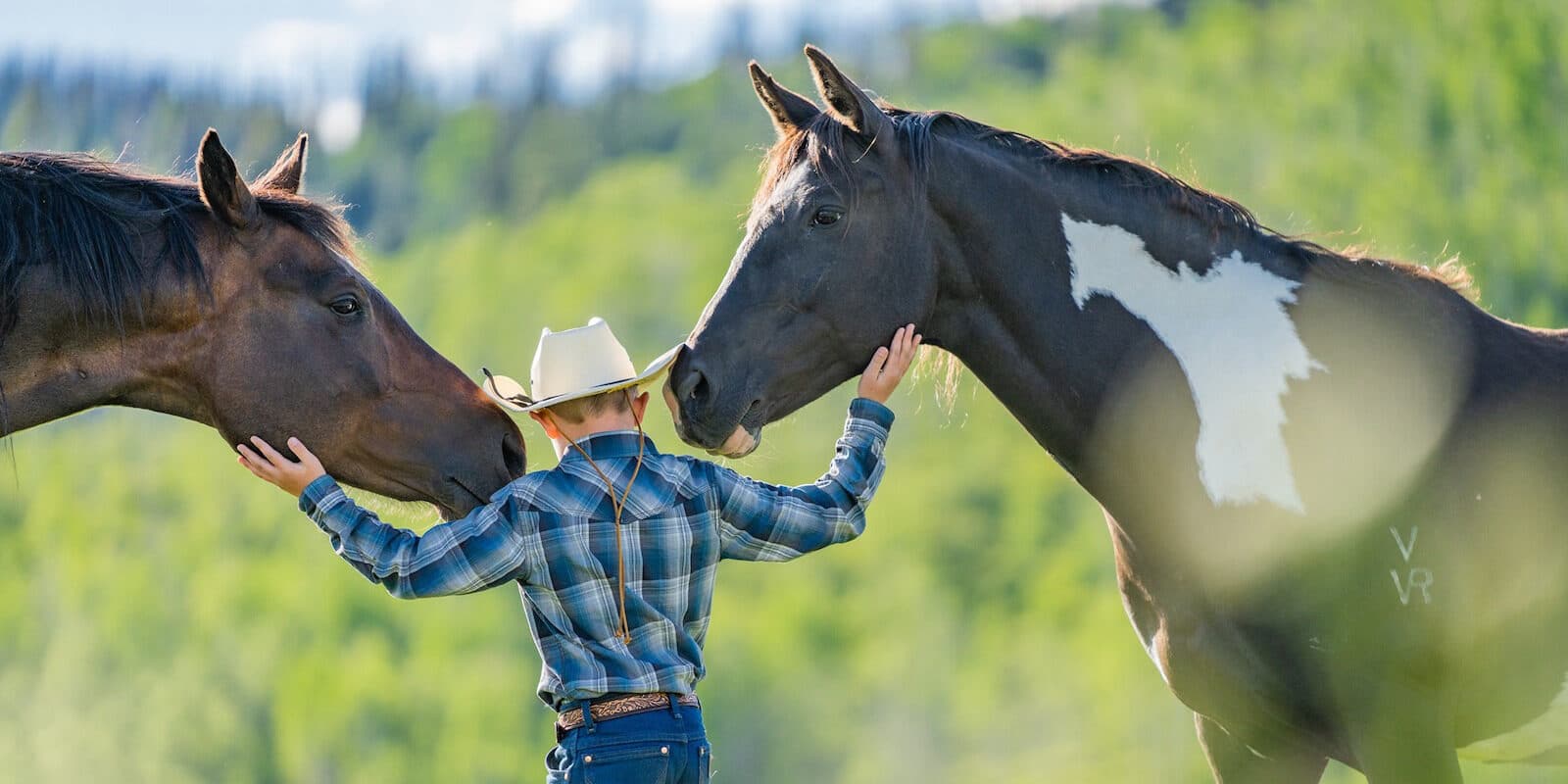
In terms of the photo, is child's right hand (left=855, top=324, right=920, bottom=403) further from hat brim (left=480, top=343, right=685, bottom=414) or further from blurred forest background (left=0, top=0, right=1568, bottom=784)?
blurred forest background (left=0, top=0, right=1568, bottom=784)

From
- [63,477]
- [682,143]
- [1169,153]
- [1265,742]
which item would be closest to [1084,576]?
[1169,153]

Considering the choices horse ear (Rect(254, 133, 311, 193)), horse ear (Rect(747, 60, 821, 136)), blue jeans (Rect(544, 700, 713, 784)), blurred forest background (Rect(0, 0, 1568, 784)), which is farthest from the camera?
blurred forest background (Rect(0, 0, 1568, 784))

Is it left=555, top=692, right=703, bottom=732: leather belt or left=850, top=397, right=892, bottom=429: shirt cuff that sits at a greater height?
left=850, top=397, right=892, bottom=429: shirt cuff

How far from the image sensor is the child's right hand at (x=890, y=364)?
436cm

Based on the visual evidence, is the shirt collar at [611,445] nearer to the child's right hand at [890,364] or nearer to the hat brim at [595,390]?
the hat brim at [595,390]

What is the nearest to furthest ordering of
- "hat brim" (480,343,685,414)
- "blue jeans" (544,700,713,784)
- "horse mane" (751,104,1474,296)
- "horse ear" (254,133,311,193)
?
"blue jeans" (544,700,713,784) → "hat brim" (480,343,685,414) → "horse mane" (751,104,1474,296) → "horse ear" (254,133,311,193)

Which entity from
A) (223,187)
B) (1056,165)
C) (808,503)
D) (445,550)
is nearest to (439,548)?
(445,550)

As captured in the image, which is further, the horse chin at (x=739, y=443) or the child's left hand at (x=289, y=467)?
the horse chin at (x=739, y=443)

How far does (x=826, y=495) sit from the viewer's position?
414 cm

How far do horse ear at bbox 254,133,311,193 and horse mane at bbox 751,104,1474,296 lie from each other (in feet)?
5.28

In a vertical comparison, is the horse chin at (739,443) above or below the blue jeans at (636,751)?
above

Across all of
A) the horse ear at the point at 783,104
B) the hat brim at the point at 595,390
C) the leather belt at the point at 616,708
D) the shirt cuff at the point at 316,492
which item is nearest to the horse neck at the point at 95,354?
the shirt cuff at the point at 316,492

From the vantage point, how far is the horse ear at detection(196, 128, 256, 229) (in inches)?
164

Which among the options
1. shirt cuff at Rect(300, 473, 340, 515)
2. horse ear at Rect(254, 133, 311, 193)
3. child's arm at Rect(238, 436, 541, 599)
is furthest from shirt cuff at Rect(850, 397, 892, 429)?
horse ear at Rect(254, 133, 311, 193)
